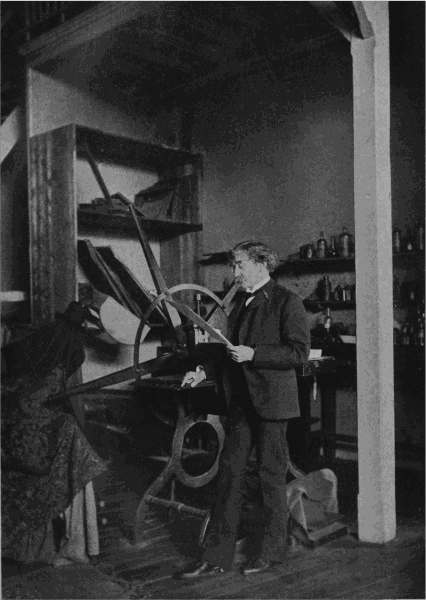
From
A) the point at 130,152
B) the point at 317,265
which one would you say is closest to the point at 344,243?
the point at 317,265

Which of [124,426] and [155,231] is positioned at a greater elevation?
[155,231]

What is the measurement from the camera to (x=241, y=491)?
3.13 meters

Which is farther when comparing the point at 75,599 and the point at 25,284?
the point at 25,284

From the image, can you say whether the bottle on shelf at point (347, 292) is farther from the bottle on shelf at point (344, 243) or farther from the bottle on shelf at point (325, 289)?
the bottle on shelf at point (344, 243)

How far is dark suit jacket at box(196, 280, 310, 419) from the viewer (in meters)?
2.92

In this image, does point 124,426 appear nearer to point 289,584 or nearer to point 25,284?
point 25,284

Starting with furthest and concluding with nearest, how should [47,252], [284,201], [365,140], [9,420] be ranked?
1. [284,201]
2. [47,252]
3. [365,140]
4. [9,420]

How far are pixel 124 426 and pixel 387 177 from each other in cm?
282

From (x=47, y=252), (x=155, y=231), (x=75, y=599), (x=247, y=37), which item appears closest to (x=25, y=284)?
(x=47, y=252)

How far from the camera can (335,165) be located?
5.27 m

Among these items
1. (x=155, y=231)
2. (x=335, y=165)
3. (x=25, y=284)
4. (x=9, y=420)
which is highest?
(x=335, y=165)

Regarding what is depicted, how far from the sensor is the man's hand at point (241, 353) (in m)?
2.71

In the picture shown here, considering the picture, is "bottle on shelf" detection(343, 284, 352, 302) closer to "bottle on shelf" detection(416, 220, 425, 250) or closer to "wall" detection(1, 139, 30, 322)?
"bottle on shelf" detection(416, 220, 425, 250)

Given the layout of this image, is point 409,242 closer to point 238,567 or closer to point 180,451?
point 180,451
